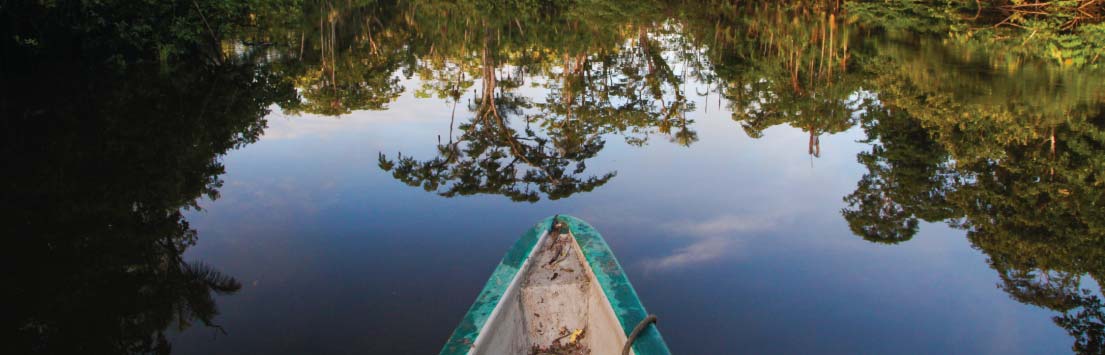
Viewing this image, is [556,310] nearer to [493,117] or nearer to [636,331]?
[636,331]

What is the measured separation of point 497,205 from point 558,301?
8.64 feet

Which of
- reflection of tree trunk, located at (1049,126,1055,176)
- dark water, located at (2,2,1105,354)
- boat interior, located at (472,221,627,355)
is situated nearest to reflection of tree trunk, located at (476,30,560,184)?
dark water, located at (2,2,1105,354)

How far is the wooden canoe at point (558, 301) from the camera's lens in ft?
8.94

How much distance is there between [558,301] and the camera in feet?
10.5

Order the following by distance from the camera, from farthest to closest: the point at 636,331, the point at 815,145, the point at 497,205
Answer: the point at 815,145, the point at 497,205, the point at 636,331

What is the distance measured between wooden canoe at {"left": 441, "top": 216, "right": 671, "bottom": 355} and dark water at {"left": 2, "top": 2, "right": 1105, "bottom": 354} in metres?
0.70

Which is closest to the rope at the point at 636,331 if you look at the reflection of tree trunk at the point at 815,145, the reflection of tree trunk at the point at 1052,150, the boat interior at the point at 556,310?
the boat interior at the point at 556,310

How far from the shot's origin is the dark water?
12.4ft

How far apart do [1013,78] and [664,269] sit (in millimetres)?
8006

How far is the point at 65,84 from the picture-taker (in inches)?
Answer: 365

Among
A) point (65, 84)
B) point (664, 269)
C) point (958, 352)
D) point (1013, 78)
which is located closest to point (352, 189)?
point (664, 269)

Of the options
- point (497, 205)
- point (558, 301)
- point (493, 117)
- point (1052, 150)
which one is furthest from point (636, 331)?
point (493, 117)

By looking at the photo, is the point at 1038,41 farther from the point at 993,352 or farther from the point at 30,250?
the point at 30,250

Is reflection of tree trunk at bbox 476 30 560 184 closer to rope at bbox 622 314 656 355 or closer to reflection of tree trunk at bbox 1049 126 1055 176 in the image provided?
rope at bbox 622 314 656 355
